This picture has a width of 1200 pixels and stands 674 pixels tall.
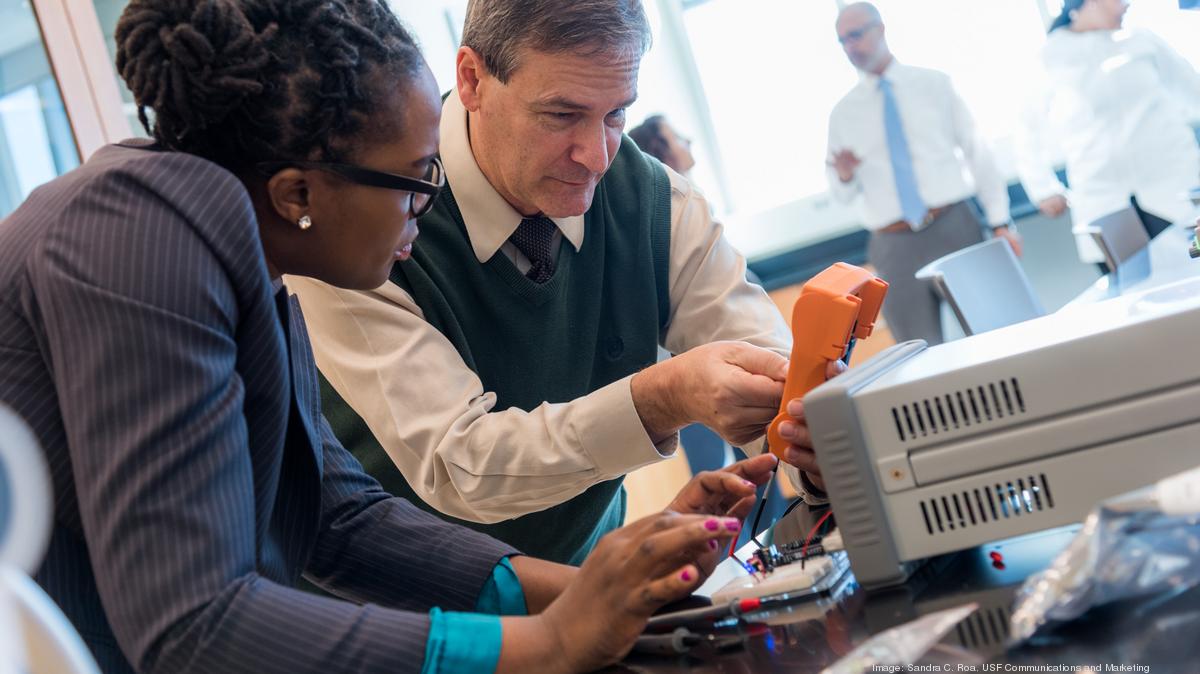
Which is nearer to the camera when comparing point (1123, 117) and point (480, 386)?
point (480, 386)

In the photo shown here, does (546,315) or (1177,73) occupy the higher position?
(546,315)

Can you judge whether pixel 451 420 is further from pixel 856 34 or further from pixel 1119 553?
pixel 856 34

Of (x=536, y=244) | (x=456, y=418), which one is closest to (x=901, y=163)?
(x=536, y=244)

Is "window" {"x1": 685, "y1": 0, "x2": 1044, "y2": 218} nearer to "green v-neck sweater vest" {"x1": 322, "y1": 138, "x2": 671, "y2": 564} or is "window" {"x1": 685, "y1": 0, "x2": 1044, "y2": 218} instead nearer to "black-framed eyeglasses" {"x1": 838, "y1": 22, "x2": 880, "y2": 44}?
"black-framed eyeglasses" {"x1": 838, "y1": 22, "x2": 880, "y2": 44}

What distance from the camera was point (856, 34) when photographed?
461 cm

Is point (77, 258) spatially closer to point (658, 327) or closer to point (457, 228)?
point (457, 228)

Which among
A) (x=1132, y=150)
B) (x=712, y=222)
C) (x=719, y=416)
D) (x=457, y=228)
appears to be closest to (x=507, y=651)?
(x=719, y=416)

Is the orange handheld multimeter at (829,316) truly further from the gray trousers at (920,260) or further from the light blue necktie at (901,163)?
the light blue necktie at (901,163)

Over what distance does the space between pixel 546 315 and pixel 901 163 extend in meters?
3.31

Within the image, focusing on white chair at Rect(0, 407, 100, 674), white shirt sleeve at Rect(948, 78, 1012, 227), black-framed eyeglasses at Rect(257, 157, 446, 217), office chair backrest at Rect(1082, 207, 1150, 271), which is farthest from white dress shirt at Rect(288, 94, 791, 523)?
white shirt sleeve at Rect(948, 78, 1012, 227)

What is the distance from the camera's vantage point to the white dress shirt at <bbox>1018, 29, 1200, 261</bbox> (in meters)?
4.43

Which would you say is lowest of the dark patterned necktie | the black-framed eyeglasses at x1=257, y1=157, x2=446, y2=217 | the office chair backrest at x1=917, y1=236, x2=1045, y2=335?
the office chair backrest at x1=917, y1=236, x2=1045, y2=335

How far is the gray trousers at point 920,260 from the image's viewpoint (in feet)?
14.9

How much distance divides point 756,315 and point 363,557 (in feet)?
2.39
